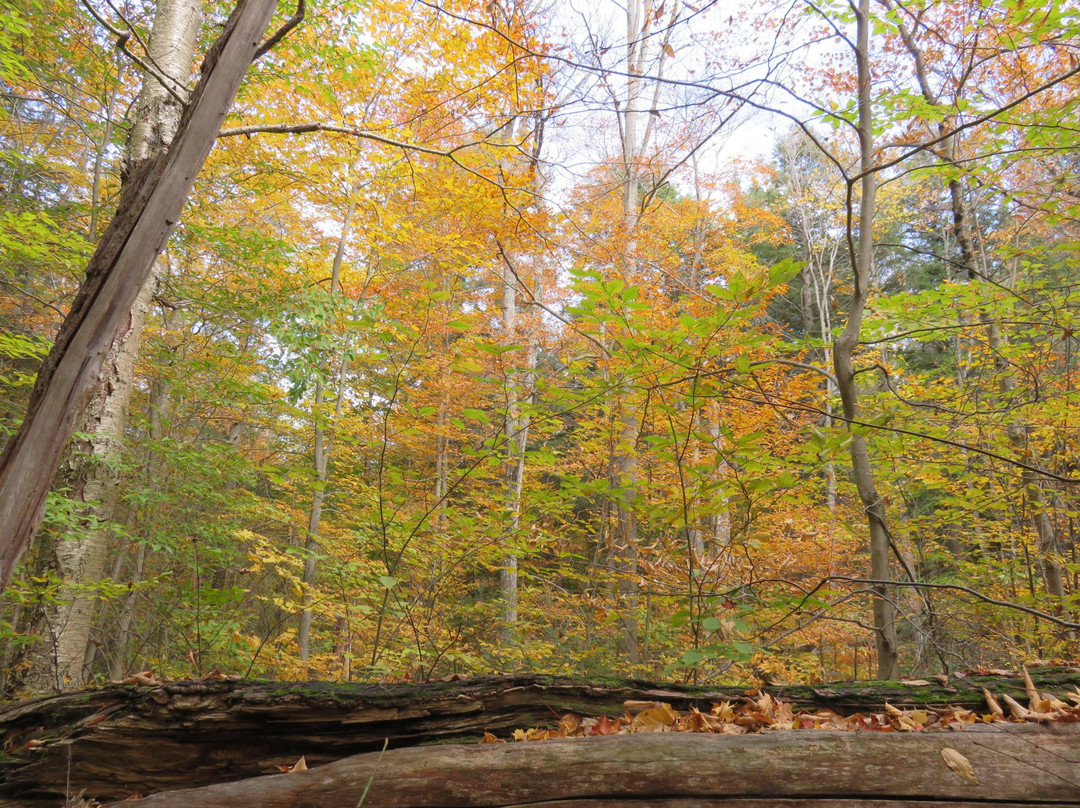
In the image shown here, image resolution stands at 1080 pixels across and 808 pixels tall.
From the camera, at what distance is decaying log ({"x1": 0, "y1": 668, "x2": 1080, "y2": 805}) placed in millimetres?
1863

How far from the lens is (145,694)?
1965 millimetres

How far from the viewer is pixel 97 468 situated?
4.40m

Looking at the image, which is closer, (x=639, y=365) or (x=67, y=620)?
(x=639, y=365)

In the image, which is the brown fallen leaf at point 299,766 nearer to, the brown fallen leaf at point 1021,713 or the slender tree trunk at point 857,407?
the brown fallen leaf at point 1021,713

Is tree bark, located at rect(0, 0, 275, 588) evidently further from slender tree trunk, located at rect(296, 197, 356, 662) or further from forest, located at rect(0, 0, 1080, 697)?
slender tree trunk, located at rect(296, 197, 356, 662)

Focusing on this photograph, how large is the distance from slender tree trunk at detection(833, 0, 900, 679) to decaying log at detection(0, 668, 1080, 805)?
843 millimetres

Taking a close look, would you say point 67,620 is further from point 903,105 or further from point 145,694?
point 903,105

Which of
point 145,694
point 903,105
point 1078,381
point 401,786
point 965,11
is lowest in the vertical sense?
point 401,786

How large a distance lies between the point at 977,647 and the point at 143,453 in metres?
11.0

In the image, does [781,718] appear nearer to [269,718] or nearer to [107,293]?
[269,718]

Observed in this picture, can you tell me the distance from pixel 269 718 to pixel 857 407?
3.20 metres

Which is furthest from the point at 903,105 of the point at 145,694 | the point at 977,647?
the point at 977,647

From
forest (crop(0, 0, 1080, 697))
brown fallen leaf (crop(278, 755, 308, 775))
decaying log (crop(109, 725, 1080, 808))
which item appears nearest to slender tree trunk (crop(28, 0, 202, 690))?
forest (crop(0, 0, 1080, 697))

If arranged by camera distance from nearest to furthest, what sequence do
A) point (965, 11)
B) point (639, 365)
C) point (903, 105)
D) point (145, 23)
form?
point (639, 365), point (903, 105), point (965, 11), point (145, 23)
